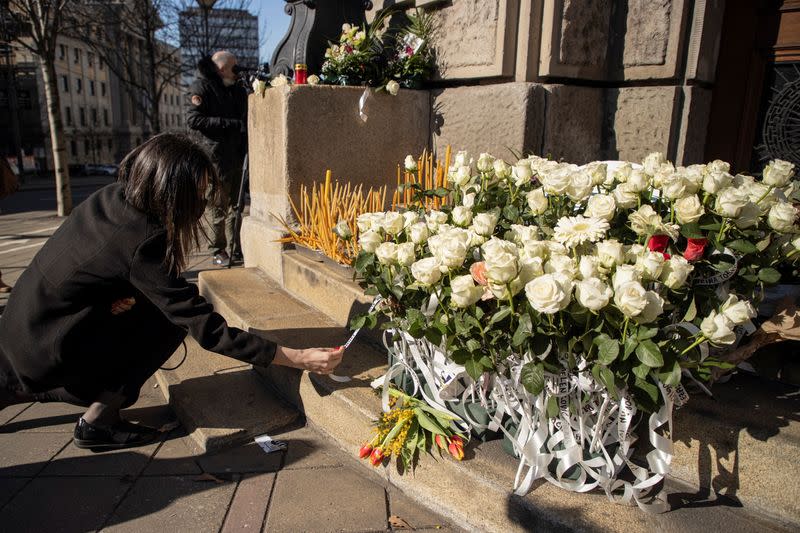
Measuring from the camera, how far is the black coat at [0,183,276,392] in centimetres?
220

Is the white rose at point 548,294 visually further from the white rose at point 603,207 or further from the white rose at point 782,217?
the white rose at point 782,217

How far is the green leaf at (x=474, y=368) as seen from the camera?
5.57 ft

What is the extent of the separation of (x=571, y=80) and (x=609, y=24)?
0.44 m

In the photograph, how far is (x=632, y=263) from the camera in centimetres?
170

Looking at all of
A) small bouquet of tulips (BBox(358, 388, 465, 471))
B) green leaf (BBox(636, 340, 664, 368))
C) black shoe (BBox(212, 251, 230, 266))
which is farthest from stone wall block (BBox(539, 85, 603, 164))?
black shoe (BBox(212, 251, 230, 266))

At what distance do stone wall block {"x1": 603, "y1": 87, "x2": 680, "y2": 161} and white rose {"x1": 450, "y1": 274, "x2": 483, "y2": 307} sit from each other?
8.31 feet

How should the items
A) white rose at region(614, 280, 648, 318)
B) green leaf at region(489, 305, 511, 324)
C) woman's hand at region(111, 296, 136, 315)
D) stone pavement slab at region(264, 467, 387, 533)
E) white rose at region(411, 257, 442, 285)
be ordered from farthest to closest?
1. woman's hand at region(111, 296, 136, 315)
2. stone pavement slab at region(264, 467, 387, 533)
3. white rose at region(411, 257, 442, 285)
4. green leaf at region(489, 305, 511, 324)
5. white rose at region(614, 280, 648, 318)

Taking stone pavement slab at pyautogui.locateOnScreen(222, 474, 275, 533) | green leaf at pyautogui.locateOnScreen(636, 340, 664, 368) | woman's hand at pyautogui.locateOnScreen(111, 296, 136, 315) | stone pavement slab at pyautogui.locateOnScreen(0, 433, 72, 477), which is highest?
green leaf at pyautogui.locateOnScreen(636, 340, 664, 368)

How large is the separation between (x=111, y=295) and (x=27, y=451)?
2.69ft

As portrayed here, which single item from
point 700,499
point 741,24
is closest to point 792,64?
point 741,24

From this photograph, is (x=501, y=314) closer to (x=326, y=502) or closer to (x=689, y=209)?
(x=689, y=209)

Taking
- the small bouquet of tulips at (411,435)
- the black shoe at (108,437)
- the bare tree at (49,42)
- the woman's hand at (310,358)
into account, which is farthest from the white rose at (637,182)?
the bare tree at (49,42)

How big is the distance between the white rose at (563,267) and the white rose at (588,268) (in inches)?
0.8

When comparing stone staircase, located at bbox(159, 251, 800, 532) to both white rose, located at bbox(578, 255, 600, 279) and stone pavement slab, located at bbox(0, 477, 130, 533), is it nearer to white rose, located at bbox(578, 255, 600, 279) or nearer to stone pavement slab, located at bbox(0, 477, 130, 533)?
stone pavement slab, located at bbox(0, 477, 130, 533)
